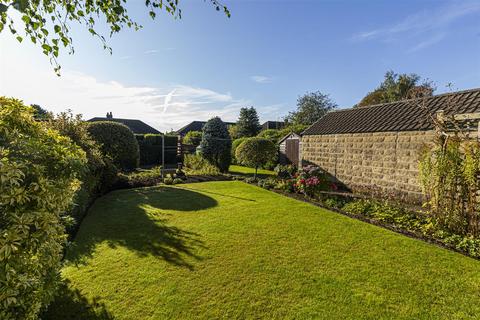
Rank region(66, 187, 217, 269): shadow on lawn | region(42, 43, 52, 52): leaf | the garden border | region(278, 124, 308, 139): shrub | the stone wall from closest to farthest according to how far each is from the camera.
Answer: region(42, 43, 52, 52): leaf
region(66, 187, 217, 269): shadow on lawn
the garden border
the stone wall
region(278, 124, 308, 139): shrub

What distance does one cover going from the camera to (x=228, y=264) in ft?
14.4

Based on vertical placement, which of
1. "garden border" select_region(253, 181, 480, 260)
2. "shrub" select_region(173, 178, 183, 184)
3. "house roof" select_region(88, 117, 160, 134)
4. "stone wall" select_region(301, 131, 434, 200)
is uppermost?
"house roof" select_region(88, 117, 160, 134)

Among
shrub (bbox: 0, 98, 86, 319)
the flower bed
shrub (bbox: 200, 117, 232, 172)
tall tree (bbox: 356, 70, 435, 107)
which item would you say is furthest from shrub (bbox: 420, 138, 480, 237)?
tall tree (bbox: 356, 70, 435, 107)

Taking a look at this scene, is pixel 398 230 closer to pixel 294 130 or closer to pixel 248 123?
pixel 294 130

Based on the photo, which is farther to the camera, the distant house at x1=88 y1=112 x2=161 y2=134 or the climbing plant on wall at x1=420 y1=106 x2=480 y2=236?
the distant house at x1=88 y1=112 x2=161 y2=134

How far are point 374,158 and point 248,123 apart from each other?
31.5 meters

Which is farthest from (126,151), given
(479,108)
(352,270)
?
(479,108)

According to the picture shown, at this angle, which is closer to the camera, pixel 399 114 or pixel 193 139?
pixel 399 114

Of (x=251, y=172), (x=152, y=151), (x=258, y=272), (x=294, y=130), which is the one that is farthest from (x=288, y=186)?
(x=152, y=151)

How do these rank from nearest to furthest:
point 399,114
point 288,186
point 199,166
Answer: point 399,114 < point 288,186 < point 199,166

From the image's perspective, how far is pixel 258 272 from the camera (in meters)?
4.11

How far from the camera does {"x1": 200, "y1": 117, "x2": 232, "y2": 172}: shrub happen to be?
1697 cm

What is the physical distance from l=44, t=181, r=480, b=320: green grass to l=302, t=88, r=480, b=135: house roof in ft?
14.6

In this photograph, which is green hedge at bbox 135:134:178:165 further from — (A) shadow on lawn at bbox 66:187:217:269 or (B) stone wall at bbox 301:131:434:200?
(B) stone wall at bbox 301:131:434:200
